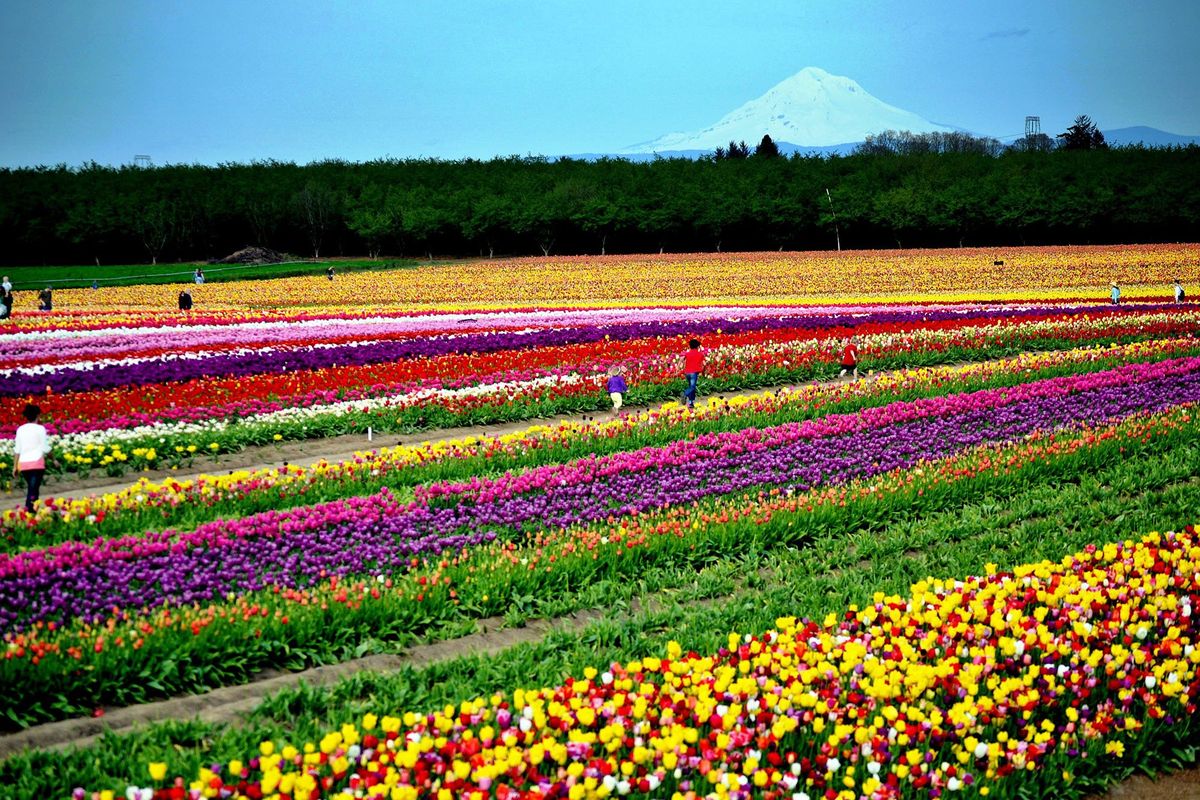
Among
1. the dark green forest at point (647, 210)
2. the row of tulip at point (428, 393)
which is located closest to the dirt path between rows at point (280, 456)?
the row of tulip at point (428, 393)

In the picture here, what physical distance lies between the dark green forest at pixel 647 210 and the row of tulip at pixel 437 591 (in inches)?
3482

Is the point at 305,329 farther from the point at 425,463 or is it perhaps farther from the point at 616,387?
the point at 425,463

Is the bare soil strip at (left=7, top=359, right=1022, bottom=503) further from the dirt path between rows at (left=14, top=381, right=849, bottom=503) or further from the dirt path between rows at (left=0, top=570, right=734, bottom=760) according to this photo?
the dirt path between rows at (left=0, top=570, right=734, bottom=760)

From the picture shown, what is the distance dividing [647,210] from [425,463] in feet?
293

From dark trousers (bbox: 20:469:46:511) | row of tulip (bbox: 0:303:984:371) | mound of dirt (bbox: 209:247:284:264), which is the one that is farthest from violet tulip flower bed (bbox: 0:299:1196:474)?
mound of dirt (bbox: 209:247:284:264)

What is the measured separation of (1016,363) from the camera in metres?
23.9

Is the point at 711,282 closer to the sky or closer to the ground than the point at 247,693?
closer to the sky

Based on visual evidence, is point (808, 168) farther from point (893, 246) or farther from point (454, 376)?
point (454, 376)

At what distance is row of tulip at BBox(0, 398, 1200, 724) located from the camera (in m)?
7.55

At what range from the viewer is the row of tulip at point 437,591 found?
7.55 m

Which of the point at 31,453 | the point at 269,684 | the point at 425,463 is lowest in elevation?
the point at 269,684

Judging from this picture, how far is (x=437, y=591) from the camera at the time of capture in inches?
365

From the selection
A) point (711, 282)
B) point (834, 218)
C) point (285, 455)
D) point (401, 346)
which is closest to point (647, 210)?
point (834, 218)

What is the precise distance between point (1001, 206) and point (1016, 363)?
7886 cm
